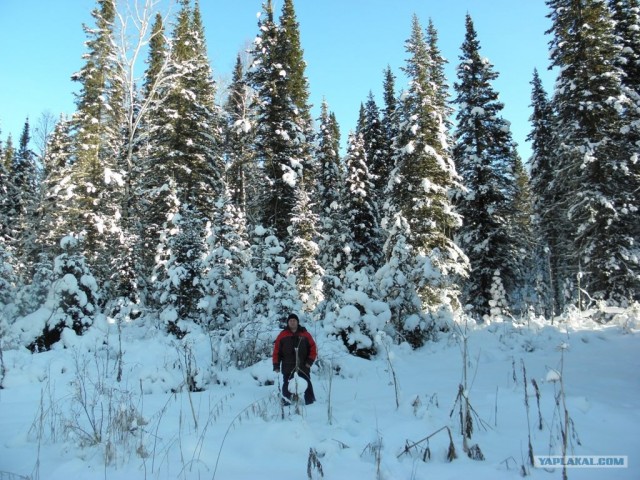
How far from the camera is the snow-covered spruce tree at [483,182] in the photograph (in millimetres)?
21734

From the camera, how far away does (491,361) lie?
895cm

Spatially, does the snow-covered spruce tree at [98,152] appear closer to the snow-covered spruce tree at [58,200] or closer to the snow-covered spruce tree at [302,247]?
the snow-covered spruce tree at [58,200]

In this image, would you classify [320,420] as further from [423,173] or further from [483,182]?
[483,182]

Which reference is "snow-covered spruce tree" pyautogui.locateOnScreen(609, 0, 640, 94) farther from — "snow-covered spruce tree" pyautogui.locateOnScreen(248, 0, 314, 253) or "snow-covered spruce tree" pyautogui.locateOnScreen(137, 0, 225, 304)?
"snow-covered spruce tree" pyautogui.locateOnScreen(137, 0, 225, 304)

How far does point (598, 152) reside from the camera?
16.8 meters

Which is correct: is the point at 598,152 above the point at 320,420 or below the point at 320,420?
above

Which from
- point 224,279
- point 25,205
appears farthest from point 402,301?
point 25,205

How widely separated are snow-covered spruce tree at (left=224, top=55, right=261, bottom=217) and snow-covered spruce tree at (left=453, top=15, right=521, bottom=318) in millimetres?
12394

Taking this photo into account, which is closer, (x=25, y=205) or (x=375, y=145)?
(x=375, y=145)

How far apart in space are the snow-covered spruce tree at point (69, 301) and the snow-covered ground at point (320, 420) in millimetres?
2143

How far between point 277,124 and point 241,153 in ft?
16.9

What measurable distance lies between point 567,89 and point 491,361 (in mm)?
15220

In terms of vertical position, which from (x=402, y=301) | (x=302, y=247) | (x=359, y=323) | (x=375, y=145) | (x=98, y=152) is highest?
(x=375, y=145)

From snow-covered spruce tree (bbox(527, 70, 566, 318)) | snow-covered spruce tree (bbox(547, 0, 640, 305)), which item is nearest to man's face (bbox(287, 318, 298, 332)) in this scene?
snow-covered spruce tree (bbox(547, 0, 640, 305))
